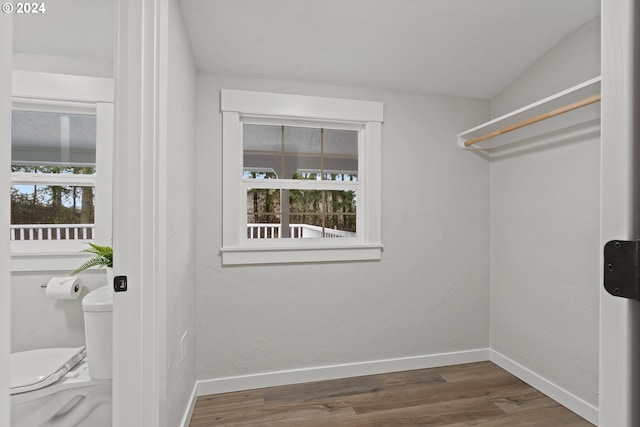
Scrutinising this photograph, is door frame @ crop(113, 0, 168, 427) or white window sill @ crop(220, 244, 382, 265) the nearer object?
door frame @ crop(113, 0, 168, 427)

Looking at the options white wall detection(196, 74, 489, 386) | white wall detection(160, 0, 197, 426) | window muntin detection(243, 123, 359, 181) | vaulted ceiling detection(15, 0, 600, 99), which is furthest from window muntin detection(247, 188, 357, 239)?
vaulted ceiling detection(15, 0, 600, 99)

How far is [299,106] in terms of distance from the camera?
231 centimetres

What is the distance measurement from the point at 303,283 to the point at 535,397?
1.68 metres

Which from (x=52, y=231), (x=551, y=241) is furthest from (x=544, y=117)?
(x=52, y=231)

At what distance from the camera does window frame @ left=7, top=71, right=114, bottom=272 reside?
1936 mm

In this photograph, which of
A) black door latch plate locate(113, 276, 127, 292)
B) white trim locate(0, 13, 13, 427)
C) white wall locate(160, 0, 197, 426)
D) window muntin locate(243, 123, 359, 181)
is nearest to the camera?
white trim locate(0, 13, 13, 427)

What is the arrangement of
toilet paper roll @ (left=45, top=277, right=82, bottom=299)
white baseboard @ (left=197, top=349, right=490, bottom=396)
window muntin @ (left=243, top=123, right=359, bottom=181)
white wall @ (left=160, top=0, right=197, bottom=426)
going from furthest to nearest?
window muntin @ (left=243, top=123, right=359, bottom=181) → white baseboard @ (left=197, top=349, right=490, bottom=396) → toilet paper roll @ (left=45, top=277, right=82, bottom=299) → white wall @ (left=160, top=0, right=197, bottom=426)

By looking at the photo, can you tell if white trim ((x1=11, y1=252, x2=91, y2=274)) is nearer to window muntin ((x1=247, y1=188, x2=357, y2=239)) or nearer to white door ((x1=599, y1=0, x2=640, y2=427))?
window muntin ((x1=247, y1=188, x2=357, y2=239))

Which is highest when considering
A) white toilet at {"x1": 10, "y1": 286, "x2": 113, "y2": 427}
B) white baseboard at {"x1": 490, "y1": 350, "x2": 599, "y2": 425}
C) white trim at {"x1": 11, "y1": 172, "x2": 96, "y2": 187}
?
white trim at {"x1": 11, "y1": 172, "x2": 96, "y2": 187}

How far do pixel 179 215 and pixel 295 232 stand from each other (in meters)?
0.98

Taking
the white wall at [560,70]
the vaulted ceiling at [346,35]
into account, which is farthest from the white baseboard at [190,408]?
the white wall at [560,70]

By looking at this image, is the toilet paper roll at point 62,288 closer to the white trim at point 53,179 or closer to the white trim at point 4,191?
the white trim at point 53,179

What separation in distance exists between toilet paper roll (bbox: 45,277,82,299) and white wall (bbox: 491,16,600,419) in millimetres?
2912

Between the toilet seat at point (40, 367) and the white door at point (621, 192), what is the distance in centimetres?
201
